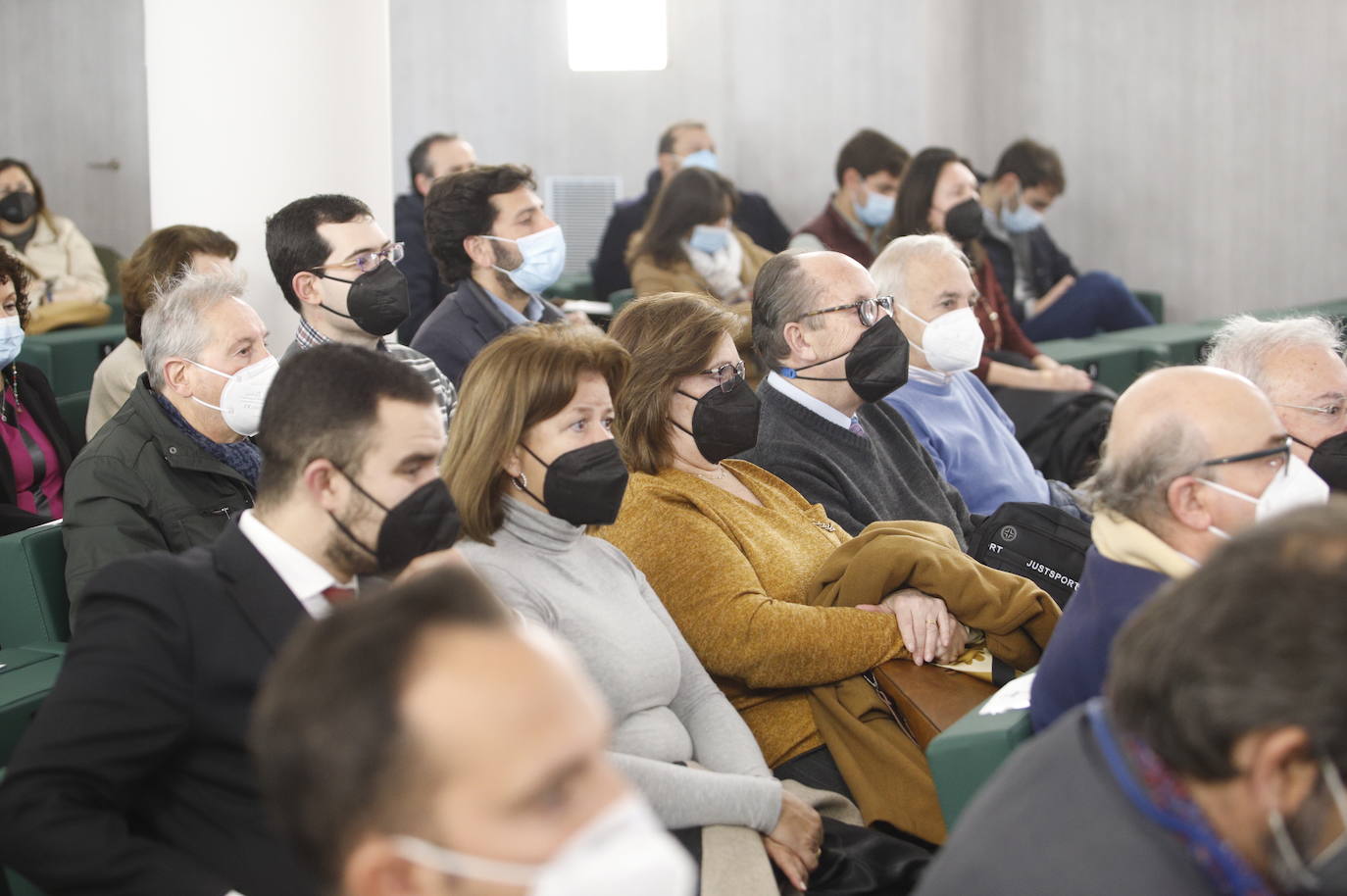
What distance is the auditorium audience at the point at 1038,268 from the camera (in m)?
7.59

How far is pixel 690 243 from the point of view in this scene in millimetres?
6668

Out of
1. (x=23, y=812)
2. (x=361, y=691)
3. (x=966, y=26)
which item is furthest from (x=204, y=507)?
(x=966, y=26)

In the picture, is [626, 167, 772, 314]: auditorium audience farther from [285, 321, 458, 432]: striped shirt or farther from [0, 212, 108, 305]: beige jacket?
[0, 212, 108, 305]: beige jacket

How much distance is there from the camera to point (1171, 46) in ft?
29.1

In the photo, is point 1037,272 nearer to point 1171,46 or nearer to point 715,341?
point 1171,46

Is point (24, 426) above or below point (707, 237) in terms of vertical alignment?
below

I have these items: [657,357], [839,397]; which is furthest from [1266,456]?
[839,397]

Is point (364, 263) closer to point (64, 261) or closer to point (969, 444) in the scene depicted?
point (969, 444)

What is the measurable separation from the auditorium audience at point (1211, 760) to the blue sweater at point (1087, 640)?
0.63m

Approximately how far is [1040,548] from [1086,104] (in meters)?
6.88

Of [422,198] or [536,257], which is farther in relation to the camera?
[422,198]

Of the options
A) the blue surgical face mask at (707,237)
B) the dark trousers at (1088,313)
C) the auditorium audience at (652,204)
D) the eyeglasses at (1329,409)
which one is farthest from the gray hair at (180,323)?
the dark trousers at (1088,313)

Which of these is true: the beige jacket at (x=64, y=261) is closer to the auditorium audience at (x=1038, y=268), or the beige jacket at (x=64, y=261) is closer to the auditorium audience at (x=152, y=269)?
the auditorium audience at (x=152, y=269)

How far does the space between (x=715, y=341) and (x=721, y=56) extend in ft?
23.3
